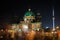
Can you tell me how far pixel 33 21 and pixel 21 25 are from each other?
27.7 inches

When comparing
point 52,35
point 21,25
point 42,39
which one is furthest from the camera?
point 21,25

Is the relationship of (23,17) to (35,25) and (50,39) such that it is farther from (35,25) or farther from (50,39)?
(50,39)

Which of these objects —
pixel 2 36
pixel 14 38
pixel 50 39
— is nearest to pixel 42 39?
pixel 50 39

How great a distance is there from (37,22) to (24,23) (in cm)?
65

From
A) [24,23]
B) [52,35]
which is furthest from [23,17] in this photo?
[52,35]

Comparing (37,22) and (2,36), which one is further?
(37,22)

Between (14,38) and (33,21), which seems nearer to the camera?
(14,38)

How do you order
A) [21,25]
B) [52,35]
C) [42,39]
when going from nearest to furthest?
[42,39] < [52,35] < [21,25]

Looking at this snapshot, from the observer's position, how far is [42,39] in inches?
188

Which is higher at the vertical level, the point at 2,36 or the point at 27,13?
the point at 27,13

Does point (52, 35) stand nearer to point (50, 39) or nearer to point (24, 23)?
point (50, 39)

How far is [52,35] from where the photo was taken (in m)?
5.09

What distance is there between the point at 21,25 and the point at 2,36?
473 centimetres

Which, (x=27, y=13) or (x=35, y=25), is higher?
(x=27, y=13)
